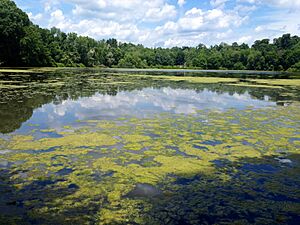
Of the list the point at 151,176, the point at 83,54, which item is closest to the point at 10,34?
the point at 83,54

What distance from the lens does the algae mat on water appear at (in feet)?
14.2

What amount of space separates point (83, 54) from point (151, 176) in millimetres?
88211

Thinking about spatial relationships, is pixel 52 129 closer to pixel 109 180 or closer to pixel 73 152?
→ pixel 73 152

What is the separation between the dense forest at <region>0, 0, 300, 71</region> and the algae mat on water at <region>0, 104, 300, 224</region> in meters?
49.5

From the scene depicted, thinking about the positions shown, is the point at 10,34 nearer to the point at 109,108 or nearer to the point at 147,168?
the point at 109,108

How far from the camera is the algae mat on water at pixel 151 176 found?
4.34 meters

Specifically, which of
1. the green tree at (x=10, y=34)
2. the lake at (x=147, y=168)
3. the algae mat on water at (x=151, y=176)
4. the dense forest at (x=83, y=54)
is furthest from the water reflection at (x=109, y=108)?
the dense forest at (x=83, y=54)

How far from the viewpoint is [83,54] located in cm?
8975

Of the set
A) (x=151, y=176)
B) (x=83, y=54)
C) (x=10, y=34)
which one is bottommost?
(x=151, y=176)

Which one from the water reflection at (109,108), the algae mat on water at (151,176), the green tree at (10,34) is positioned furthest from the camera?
the green tree at (10,34)

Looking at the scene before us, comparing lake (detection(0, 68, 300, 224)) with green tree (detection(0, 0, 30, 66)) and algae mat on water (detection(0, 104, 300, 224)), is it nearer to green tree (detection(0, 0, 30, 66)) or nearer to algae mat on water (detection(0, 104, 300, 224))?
algae mat on water (detection(0, 104, 300, 224))

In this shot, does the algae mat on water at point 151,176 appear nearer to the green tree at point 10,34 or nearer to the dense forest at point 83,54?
the green tree at point 10,34

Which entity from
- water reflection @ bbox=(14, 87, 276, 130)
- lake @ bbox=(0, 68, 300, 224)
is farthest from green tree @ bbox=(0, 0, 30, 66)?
lake @ bbox=(0, 68, 300, 224)

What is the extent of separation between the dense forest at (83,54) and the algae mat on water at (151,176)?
49506mm
